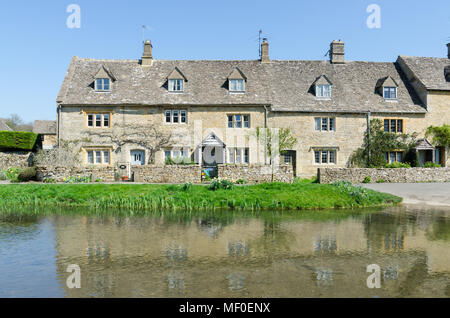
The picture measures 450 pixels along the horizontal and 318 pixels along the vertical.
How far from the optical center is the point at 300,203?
17312 millimetres

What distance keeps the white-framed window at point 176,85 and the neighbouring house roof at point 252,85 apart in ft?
1.54

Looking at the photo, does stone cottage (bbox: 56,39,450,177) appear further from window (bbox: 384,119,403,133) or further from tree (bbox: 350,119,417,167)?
tree (bbox: 350,119,417,167)

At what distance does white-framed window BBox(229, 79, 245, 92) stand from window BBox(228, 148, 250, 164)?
5.23 m

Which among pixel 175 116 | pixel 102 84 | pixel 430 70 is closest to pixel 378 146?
pixel 430 70

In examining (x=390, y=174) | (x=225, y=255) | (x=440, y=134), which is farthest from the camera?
(x=440, y=134)

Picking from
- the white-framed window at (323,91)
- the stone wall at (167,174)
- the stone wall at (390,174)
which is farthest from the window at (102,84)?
the stone wall at (390,174)

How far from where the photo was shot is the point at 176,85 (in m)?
30.8

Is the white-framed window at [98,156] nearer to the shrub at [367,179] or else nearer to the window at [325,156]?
the window at [325,156]

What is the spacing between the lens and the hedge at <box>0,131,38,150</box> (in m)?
30.4

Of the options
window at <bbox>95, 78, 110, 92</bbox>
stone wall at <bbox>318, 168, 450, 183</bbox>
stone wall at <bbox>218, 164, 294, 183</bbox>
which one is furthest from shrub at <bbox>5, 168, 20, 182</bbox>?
stone wall at <bbox>318, 168, 450, 183</bbox>

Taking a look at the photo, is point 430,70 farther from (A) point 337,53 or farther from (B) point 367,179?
(B) point 367,179

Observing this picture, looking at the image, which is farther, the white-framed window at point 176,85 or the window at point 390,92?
the window at point 390,92

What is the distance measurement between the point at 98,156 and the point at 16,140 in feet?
24.7

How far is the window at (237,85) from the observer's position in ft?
101
